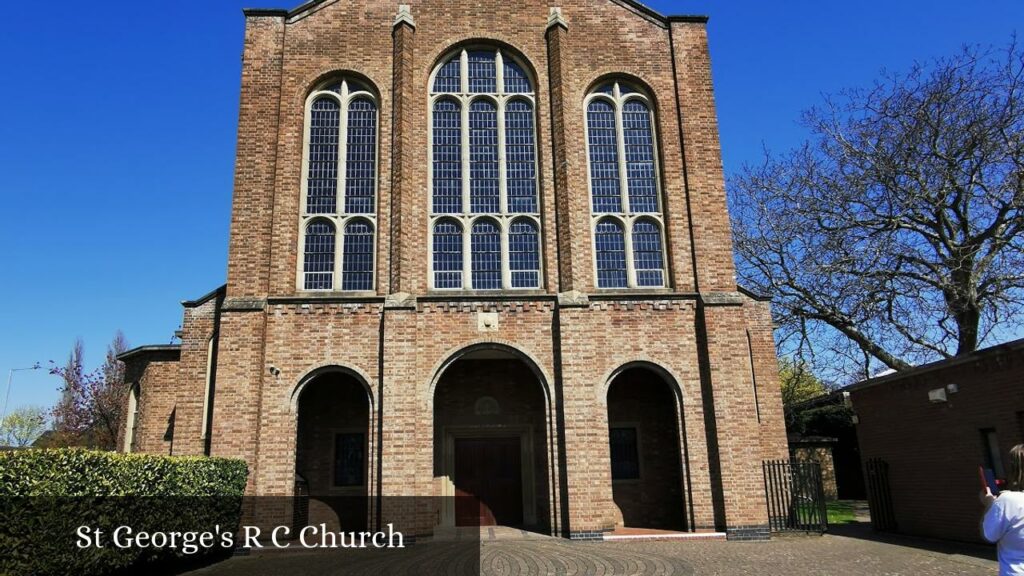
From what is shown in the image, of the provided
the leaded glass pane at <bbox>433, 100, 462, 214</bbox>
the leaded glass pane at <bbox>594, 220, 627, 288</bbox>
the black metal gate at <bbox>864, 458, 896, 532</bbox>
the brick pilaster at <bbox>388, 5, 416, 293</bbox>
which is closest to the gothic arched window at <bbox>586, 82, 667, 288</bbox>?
the leaded glass pane at <bbox>594, 220, 627, 288</bbox>

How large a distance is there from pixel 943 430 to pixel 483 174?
11.6 m

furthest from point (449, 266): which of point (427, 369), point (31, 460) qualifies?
point (31, 460)

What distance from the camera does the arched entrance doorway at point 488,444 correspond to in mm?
16234

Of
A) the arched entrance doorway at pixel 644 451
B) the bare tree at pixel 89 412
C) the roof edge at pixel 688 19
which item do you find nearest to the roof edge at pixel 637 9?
the roof edge at pixel 688 19

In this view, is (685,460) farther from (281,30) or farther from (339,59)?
(281,30)

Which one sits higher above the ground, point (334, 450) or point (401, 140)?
point (401, 140)

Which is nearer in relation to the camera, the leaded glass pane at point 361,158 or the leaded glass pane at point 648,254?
the leaded glass pane at point 648,254

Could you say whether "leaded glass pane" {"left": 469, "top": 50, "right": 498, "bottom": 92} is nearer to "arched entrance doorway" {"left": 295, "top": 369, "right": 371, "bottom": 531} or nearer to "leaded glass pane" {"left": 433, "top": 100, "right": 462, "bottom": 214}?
"leaded glass pane" {"left": 433, "top": 100, "right": 462, "bottom": 214}

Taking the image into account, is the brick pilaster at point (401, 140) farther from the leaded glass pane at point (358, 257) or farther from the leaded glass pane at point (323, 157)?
the leaded glass pane at point (323, 157)

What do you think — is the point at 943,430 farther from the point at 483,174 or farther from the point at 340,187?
the point at 340,187

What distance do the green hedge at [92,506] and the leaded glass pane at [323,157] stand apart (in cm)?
657

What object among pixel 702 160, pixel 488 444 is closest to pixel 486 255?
pixel 488 444

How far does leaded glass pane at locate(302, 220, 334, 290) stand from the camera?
15.4 m

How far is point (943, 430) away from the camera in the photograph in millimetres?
14000
